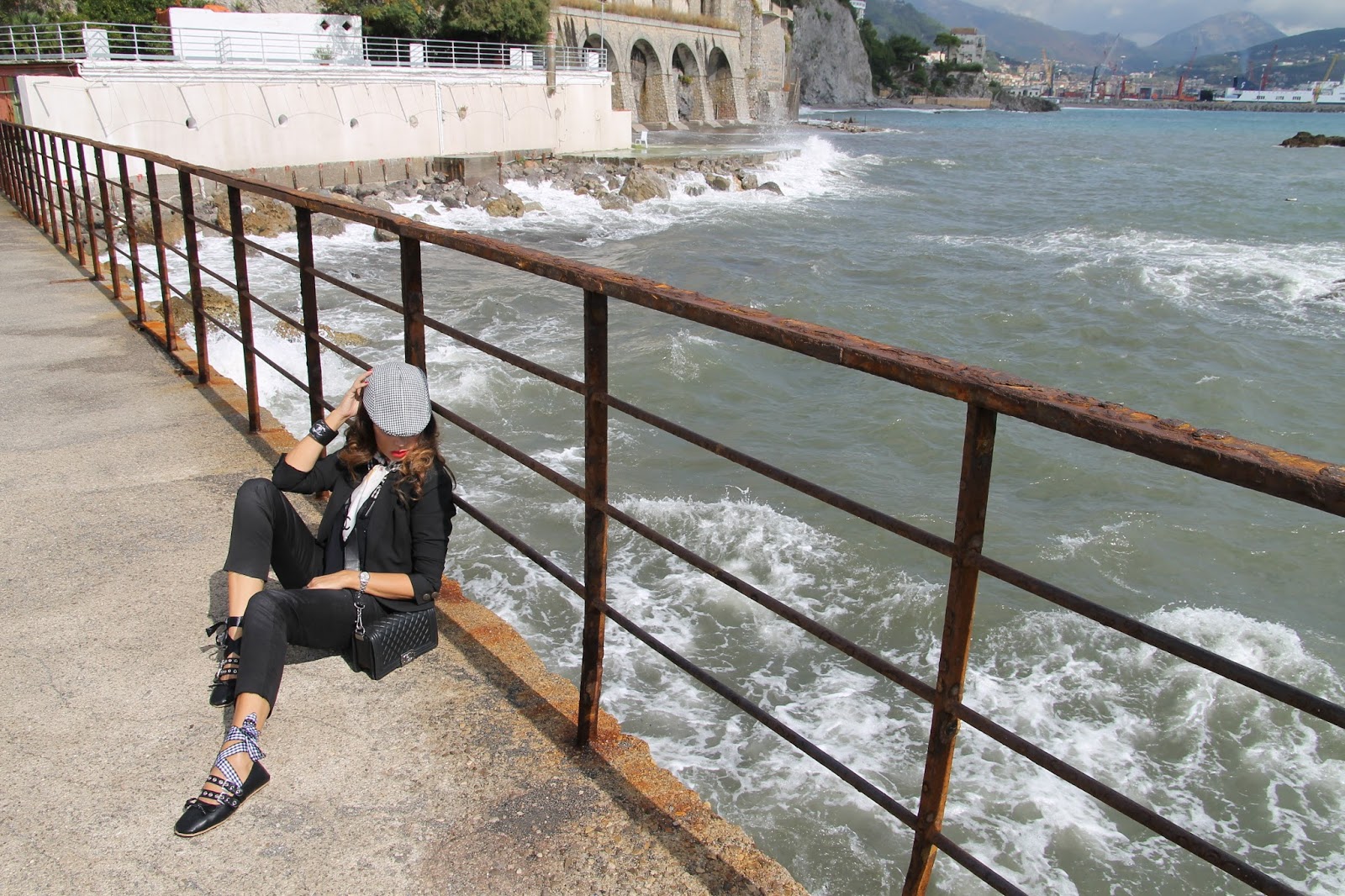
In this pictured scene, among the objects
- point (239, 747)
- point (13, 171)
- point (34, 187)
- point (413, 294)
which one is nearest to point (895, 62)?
point (13, 171)

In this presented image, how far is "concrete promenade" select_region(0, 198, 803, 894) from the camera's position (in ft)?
7.26

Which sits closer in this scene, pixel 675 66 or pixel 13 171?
pixel 13 171

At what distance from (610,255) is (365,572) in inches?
815

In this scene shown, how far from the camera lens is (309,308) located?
400cm

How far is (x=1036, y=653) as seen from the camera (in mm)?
6078

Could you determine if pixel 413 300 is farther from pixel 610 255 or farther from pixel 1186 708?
pixel 610 255

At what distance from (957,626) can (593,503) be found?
1082 millimetres

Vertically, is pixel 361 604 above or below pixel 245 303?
below

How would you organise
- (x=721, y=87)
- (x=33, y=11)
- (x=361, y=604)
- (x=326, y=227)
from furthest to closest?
(x=721, y=87) → (x=33, y=11) → (x=326, y=227) → (x=361, y=604)

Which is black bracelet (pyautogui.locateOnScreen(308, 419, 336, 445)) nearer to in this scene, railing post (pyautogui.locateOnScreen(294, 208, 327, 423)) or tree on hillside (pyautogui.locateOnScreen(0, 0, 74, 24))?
railing post (pyautogui.locateOnScreen(294, 208, 327, 423))

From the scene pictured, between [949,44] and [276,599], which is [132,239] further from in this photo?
[949,44]

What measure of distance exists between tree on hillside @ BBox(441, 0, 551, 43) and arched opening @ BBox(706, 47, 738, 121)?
96.3 feet

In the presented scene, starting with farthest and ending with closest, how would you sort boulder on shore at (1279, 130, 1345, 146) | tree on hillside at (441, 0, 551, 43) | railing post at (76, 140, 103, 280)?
boulder on shore at (1279, 130, 1345, 146)
tree on hillside at (441, 0, 551, 43)
railing post at (76, 140, 103, 280)

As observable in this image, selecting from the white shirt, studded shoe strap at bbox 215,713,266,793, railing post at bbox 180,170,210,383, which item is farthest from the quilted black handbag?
railing post at bbox 180,170,210,383
